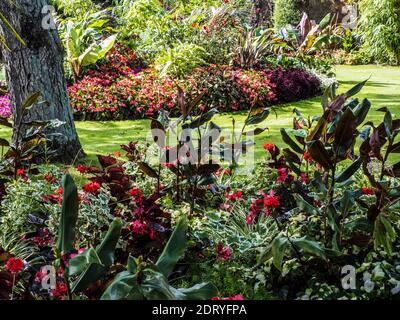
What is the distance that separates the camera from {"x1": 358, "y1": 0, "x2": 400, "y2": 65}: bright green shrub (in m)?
14.9

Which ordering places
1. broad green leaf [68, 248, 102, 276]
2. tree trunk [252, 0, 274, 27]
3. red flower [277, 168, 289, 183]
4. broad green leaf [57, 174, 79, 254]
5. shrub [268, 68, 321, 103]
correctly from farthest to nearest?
tree trunk [252, 0, 274, 27], shrub [268, 68, 321, 103], red flower [277, 168, 289, 183], broad green leaf [57, 174, 79, 254], broad green leaf [68, 248, 102, 276]

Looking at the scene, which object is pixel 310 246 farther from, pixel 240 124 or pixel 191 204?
pixel 240 124

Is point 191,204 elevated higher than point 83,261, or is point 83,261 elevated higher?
point 83,261

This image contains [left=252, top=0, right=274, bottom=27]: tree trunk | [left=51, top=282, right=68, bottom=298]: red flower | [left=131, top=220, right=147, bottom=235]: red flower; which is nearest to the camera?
[left=51, top=282, right=68, bottom=298]: red flower

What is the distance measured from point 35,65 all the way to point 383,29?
11.9m

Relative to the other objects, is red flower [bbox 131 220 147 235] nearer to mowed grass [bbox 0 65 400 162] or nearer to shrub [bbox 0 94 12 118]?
mowed grass [bbox 0 65 400 162]

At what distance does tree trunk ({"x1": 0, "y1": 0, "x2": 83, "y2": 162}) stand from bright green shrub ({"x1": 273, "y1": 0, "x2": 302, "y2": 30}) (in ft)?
48.5

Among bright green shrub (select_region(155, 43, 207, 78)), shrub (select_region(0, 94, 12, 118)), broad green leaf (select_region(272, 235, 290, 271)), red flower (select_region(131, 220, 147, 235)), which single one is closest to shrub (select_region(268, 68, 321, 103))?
bright green shrub (select_region(155, 43, 207, 78))

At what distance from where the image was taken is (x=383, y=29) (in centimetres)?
1495

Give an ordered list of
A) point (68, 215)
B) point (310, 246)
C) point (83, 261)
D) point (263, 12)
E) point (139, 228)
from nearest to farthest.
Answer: point (83, 261) → point (68, 215) → point (310, 246) → point (139, 228) → point (263, 12)

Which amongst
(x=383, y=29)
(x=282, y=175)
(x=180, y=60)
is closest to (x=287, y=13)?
(x=383, y=29)
